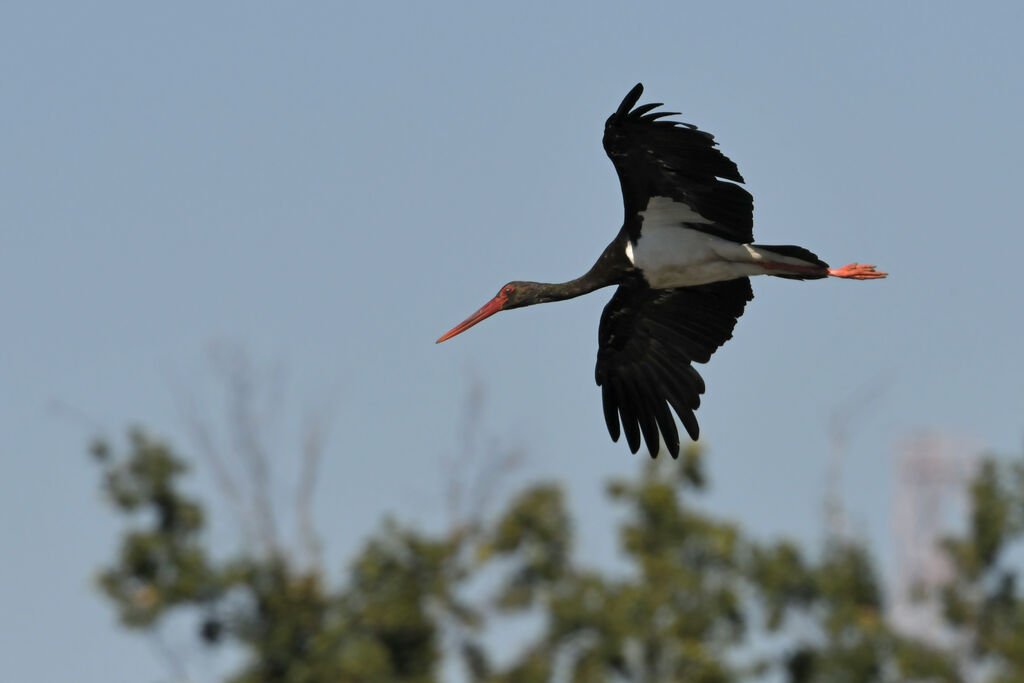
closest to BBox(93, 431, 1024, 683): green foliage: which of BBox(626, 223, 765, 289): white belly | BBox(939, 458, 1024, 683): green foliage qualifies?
BBox(939, 458, 1024, 683): green foliage

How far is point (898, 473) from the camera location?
211 ft

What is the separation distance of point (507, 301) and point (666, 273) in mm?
1664

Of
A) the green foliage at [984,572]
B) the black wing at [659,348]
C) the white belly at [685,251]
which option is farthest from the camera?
the green foliage at [984,572]

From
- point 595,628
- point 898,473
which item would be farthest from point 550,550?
point 898,473

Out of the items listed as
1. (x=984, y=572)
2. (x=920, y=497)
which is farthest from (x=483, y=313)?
(x=920, y=497)

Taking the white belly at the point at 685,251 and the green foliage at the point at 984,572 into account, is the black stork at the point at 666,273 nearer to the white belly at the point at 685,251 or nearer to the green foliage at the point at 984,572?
the white belly at the point at 685,251

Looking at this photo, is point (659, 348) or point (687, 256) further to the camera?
point (659, 348)

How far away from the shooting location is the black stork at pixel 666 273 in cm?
1164

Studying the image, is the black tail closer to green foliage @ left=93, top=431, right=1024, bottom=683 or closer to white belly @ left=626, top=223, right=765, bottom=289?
white belly @ left=626, top=223, right=765, bottom=289

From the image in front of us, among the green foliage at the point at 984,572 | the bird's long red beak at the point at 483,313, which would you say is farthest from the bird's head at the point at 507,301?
the green foliage at the point at 984,572

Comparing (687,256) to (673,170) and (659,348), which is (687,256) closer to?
(673,170)

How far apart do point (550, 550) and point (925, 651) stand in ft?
14.1

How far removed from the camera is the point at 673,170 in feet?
38.8

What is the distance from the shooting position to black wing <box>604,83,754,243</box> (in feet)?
37.4
